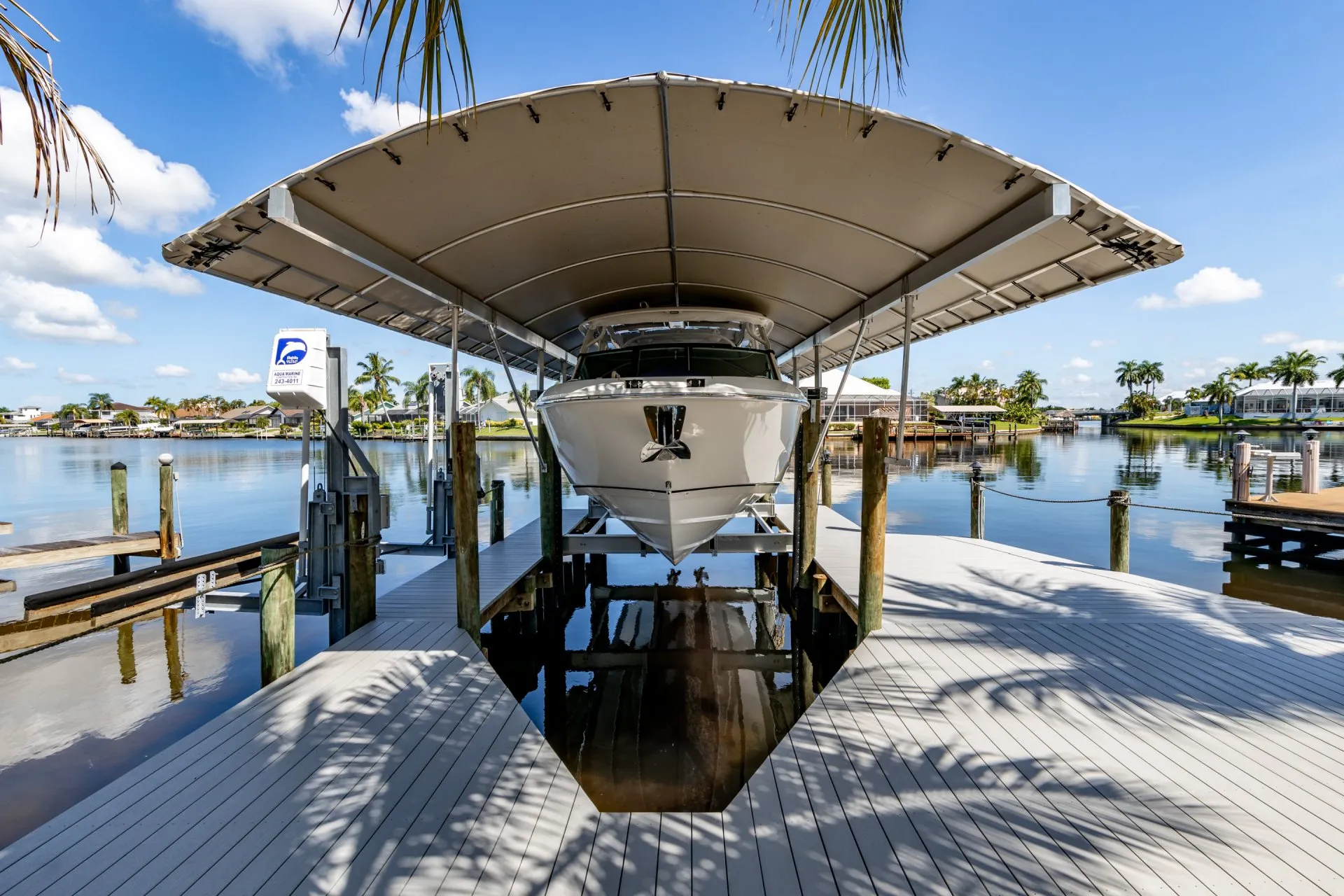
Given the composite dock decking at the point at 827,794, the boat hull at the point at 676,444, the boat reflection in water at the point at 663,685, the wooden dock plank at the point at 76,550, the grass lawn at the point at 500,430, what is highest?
the grass lawn at the point at 500,430

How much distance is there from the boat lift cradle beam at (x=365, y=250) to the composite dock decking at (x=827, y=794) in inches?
122

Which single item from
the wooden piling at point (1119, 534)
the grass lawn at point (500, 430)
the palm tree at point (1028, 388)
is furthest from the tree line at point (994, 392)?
the wooden piling at point (1119, 534)

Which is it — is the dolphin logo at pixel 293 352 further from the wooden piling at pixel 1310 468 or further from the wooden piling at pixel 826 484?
the wooden piling at pixel 1310 468

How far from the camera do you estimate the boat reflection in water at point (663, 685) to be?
530cm

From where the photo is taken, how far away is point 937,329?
738 cm

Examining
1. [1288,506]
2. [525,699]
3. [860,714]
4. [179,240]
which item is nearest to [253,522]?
[525,699]

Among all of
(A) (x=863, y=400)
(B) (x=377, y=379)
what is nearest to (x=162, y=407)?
(B) (x=377, y=379)

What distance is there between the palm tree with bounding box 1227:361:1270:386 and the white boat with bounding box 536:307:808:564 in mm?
106636

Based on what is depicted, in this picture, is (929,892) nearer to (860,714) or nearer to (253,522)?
(860,714)

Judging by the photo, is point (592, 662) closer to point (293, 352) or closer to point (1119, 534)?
point (293, 352)

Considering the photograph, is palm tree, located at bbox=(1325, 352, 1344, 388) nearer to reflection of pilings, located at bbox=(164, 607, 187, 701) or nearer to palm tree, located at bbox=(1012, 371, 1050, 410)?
palm tree, located at bbox=(1012, 371, 1050, 410)

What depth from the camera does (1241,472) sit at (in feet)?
38.8

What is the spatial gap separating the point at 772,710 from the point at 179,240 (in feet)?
21.6

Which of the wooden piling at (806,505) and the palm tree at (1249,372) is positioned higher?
the palm tree at (1249,372)
